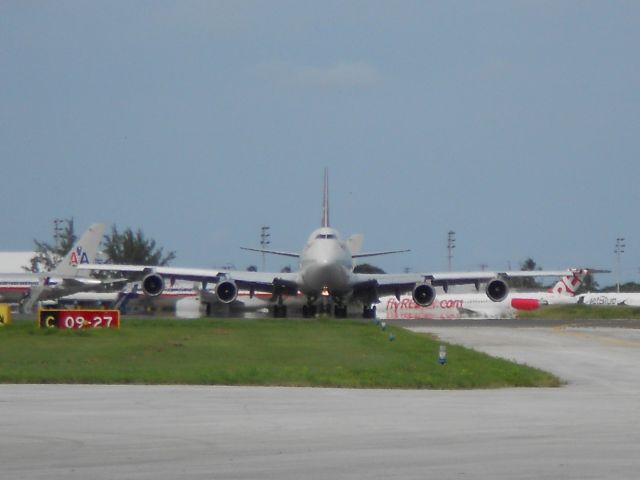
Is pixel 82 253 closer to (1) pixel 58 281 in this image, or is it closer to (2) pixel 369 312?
(1) pixel 58 281

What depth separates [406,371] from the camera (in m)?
24.6

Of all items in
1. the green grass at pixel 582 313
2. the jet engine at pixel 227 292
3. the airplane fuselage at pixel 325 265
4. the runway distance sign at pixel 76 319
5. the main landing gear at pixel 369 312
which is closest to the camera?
the runway distance sign at pixel 76 319

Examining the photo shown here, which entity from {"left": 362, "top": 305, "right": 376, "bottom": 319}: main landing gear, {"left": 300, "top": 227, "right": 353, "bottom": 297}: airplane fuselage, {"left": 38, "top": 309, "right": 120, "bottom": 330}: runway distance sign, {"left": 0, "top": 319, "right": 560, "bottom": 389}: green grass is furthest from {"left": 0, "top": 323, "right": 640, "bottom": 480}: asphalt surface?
{"left": 362, "top": 305, "right": 376, "bottom": 319}: main landing gear

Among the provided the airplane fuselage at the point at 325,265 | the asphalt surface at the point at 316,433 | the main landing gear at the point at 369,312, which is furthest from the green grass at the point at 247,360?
the main landing gear at the point at 369,312

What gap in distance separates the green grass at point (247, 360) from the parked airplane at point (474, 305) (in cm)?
3480

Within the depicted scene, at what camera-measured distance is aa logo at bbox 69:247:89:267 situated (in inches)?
3095

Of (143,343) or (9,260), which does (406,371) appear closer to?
(143,343)

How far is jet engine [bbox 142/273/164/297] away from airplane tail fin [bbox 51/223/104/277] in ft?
63.4

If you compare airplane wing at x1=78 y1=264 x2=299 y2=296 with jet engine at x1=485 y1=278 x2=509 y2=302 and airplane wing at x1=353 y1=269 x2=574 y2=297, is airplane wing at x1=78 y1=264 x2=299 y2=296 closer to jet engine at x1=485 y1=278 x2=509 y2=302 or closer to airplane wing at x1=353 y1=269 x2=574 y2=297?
airplane wing at x1=353 y1=269 x2=574 y2=297

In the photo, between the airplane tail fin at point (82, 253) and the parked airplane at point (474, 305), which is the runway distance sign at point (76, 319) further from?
the airplane tail fin at point (82, 253)

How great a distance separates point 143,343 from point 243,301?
133 feet

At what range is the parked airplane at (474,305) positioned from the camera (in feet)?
245

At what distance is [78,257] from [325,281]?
27463mm

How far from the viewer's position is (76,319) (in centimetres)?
3997
